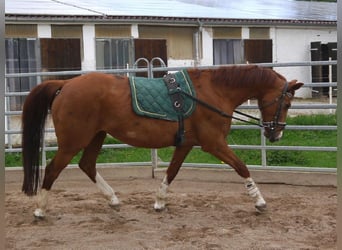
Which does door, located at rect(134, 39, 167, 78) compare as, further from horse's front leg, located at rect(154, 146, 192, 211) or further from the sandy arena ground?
horse's front leg, located at rect(154, 146, 192, 211)

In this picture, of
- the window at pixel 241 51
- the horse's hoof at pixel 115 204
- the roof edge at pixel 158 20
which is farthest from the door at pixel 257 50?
the horse's hoof at pixel 115 204

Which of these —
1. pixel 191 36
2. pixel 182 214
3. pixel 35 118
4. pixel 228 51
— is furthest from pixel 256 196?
pixel 228 51

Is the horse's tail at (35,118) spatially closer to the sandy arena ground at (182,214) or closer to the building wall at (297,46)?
the sandy arena ground at (182,214)

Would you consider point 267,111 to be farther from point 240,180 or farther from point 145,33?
point 145,33

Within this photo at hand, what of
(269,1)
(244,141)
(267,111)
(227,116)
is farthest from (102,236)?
(269,1)

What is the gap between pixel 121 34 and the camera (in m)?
11.1

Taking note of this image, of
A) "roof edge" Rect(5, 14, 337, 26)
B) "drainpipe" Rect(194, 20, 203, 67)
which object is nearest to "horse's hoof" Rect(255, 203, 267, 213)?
"roof edge" Rect(5, 14, 337, 26)

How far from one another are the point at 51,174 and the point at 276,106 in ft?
6.83

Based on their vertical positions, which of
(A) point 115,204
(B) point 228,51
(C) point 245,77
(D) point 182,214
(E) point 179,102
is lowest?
(D) point 182,214

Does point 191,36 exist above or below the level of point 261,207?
above

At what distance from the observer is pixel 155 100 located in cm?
443

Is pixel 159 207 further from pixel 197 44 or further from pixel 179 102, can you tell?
pixel 197 44

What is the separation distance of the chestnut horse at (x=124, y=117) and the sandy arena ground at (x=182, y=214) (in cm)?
→ 28

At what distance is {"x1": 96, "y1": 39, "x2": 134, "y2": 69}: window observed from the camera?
1091 cm
